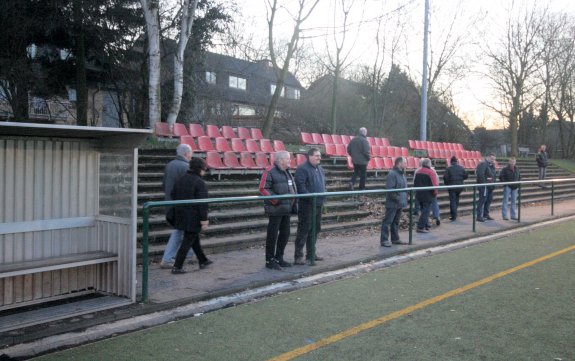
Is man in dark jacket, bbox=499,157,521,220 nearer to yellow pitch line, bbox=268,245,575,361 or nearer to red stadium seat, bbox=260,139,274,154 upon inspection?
yellow pitch line, bbox=268,245,575,361

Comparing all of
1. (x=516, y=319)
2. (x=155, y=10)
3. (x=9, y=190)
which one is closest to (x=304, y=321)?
(x=516, y=319)

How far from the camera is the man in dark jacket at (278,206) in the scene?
832 centimetres

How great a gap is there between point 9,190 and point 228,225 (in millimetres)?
5133

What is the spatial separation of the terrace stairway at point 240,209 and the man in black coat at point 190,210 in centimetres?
140

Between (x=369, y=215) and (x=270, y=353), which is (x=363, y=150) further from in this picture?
(x=270, y=353)

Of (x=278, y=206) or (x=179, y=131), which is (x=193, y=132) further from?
(x=278, y=206)

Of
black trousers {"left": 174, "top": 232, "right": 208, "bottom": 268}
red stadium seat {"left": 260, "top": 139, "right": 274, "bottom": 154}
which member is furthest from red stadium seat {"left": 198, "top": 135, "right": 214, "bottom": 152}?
black trousers {"left": 174, "top": 232, "right": 208, "bottom": 268}

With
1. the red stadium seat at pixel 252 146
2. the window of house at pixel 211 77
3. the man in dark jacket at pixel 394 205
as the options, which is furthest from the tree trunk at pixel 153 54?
the window of house at pixel 211 77

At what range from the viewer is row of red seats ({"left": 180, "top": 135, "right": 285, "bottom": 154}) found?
49.0 ft

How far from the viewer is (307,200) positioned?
28.9ft

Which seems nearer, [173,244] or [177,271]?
[177,271]

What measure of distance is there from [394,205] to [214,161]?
5031 millimetres

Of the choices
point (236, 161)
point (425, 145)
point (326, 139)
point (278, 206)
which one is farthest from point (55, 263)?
point (425, 145)

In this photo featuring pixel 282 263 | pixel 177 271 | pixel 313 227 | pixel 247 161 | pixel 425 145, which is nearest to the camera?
pixel 177 271
